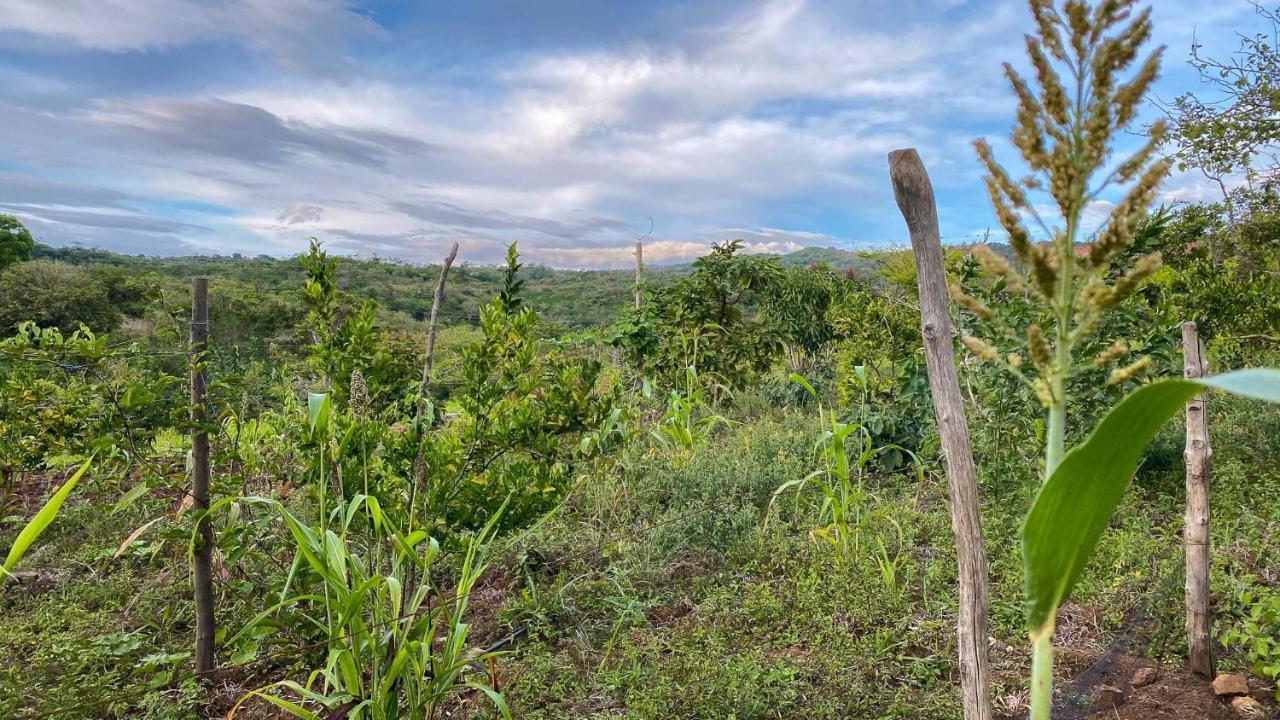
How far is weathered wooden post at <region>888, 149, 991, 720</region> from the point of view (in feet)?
4.98

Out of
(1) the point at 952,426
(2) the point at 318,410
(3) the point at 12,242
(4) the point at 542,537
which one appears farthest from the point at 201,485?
(3) the point at 12,242

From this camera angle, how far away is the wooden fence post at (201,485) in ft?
7.06

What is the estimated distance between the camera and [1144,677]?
2193 millimetres

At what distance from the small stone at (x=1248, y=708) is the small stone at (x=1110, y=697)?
0.96ft

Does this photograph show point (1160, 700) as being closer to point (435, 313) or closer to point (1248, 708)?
point (1248, 708)

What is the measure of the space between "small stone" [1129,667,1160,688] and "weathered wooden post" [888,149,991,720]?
42.1 inches

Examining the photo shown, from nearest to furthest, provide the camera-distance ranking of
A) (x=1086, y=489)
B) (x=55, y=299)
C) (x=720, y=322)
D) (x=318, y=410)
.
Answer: (x=1086, y=489), (x=318, y=410), (x=720, y=322), (x=55, y=299)

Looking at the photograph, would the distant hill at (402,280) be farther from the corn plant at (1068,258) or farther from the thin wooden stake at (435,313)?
the corn plant at (1068,258)

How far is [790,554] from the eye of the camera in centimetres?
325

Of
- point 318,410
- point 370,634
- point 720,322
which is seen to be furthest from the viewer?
point 720,322

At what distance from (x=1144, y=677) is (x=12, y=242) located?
3204cm

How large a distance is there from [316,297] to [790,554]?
2.32 m

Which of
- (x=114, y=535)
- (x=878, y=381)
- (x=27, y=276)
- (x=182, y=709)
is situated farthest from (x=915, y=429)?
(x=27, y=276)

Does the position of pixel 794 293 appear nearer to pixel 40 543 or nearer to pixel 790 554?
pixel 790 554
